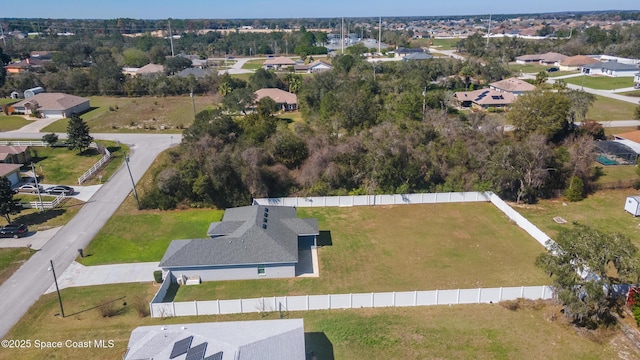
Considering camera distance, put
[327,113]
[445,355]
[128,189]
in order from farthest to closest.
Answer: [327,113]
[128,189]
[445,355]

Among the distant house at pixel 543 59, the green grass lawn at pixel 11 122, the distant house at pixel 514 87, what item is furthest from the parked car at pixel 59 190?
the distant house at pixel 543 59

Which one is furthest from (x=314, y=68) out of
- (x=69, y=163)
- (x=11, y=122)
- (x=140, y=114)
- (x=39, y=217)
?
(x=39, y=217)

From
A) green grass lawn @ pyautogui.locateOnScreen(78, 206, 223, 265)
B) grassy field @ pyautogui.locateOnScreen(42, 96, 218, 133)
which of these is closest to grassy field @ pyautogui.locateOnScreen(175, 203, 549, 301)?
green grass lawn @ pyautogui.locateOnScreen(78, 206, 223, 265)

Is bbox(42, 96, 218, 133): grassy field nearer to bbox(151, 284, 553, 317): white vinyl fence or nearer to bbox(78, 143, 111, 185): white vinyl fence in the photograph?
bbox(78, 143, 111, 185): white vinyl fence

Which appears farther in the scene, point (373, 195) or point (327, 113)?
point (327, 113)

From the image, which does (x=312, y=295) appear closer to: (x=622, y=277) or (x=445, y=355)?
(x=445, y=355)

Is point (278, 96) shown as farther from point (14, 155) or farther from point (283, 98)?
point (14, 155)

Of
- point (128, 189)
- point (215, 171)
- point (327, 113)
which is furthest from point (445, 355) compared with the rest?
point (327, 113)
